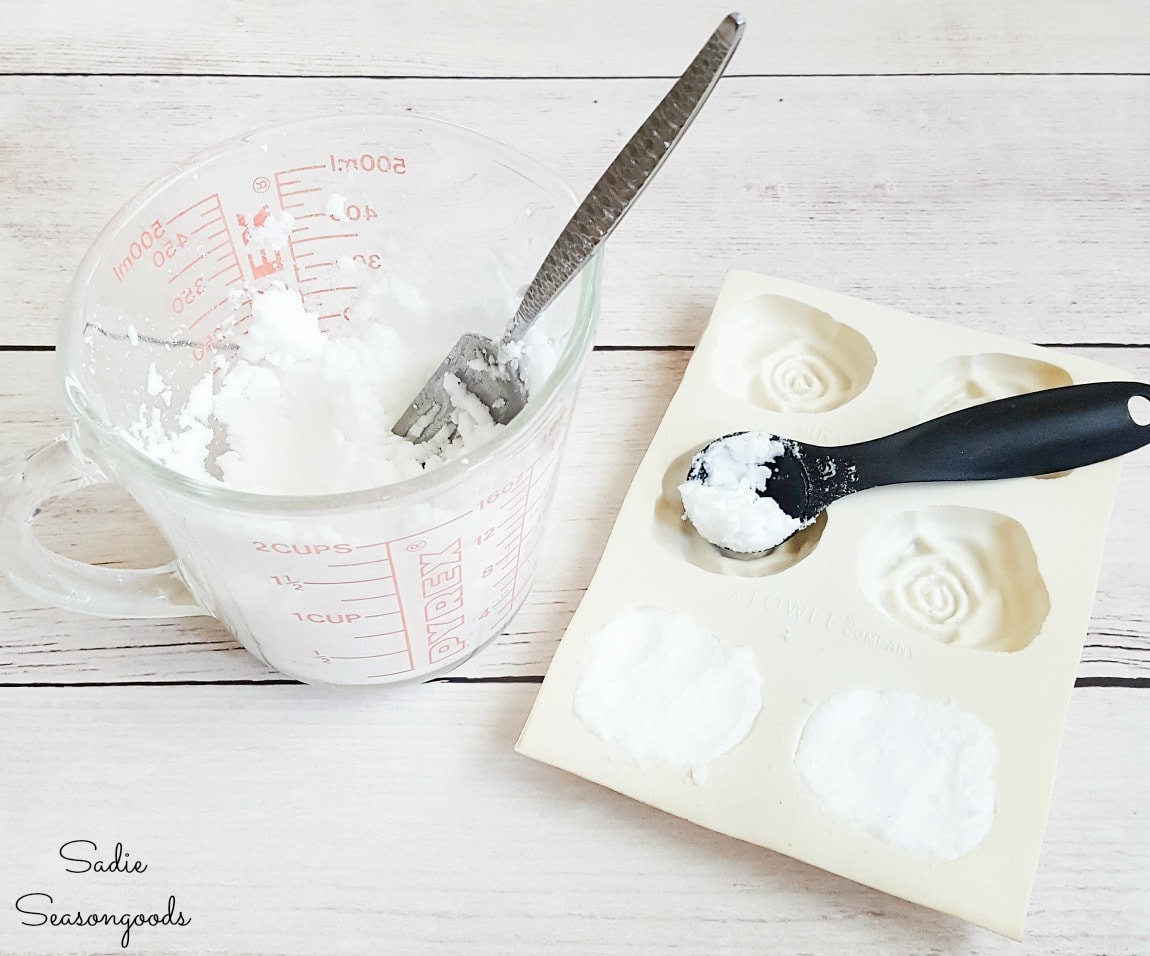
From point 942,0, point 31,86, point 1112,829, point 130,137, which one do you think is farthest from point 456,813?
point 942,0

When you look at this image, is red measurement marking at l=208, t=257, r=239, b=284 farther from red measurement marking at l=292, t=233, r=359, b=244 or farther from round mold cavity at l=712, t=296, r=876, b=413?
round mold cavity at l=712, t=296, r=876, b=413

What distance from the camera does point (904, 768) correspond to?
54 centimetres

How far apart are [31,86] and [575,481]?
58 cm

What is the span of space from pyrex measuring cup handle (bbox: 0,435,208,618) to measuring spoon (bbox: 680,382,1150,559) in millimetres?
289

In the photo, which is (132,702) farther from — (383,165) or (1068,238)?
(1068,238)

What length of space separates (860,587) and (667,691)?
0.42 ft

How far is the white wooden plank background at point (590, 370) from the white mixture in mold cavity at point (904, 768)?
1.5 inches

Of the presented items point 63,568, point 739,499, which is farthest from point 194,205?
point 739,499

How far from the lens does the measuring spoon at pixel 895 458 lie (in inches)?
23.8

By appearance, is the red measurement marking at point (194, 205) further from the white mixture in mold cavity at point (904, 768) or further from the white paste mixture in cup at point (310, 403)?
the white mixture in mold cavity at point (904, 768)

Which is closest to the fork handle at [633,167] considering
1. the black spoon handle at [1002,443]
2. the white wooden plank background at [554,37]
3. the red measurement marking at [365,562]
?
the red measurement marking at [365,562]

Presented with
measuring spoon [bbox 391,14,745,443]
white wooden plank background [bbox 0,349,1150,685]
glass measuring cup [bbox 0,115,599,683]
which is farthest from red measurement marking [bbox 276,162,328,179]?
white wooden plank background [bbox 0,349,1150,685]

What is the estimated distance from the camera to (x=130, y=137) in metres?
0.83

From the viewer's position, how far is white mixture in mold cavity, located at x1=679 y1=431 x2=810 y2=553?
0.60m
